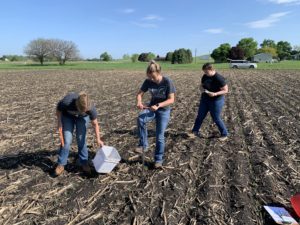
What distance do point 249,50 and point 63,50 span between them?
6673cm

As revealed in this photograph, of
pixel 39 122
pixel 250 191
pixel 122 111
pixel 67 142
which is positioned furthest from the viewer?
pixel 122 111

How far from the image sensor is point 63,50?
291 ft

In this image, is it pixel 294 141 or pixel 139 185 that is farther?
pixel 294 141

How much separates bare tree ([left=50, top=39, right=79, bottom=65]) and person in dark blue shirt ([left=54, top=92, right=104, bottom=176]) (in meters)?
85.6

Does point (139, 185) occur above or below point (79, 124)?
below

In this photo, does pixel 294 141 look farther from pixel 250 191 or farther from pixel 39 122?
pixel 39 122

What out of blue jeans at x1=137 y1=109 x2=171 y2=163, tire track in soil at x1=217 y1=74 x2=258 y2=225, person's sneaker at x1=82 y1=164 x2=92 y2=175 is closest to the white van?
tire track in soil at x1=217 y1=74 x2=258 y2=225

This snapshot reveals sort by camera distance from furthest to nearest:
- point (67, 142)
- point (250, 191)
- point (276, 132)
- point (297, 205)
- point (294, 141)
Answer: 1. point (276, 132)
2. point (294, 141)
3. point (67, 142)
4. point (250, 191)
5. point (297, 205)

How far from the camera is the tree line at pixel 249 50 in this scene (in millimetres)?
90875

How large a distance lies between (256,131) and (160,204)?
4.70 m

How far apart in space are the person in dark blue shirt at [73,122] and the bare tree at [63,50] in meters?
85.6

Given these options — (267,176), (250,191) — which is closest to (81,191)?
(250,191)

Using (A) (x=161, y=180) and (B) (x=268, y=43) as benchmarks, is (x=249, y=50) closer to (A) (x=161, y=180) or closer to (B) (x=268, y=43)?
(B) (x=268, y=43)

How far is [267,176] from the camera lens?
540 centimetres
